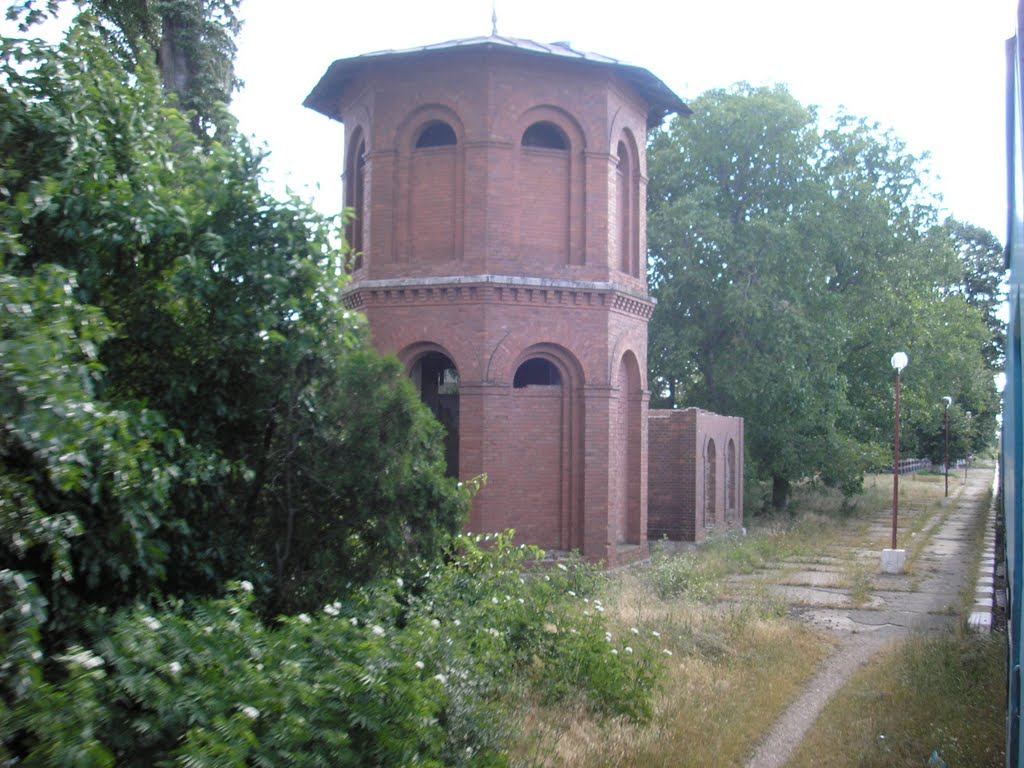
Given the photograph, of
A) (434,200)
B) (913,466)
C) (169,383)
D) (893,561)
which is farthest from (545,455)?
(913,466)

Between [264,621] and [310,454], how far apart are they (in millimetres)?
1190

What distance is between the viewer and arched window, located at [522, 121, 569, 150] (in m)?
18.3

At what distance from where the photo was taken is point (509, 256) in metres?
17.3

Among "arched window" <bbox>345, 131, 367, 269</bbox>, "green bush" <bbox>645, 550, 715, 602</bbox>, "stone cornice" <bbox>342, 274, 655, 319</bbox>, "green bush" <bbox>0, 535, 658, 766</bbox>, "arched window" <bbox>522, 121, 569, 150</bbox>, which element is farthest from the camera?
"arched window" <bbox>345, 131, 367, 269</bbox>

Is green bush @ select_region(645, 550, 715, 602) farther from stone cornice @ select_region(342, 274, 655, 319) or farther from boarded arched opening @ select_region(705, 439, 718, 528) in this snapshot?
A: boarded arched opening @ select_region(705, 439, 718, 528)

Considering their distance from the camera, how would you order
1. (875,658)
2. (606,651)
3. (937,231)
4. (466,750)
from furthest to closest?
(937,231) → (875,658) → (606,651) → (466,750)

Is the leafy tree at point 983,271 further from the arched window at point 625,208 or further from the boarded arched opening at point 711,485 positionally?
the arched window at point 625,208

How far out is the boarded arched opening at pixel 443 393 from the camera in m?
19.0

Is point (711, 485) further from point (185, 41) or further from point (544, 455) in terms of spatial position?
point (185, 41)

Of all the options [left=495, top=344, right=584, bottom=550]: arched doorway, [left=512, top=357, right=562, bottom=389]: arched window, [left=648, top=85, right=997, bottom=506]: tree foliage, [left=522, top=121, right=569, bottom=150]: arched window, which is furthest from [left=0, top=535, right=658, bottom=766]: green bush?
[left=648, top=85, right=997, bottom=506]: tree foliage

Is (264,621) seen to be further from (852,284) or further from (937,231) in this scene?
(937,231)

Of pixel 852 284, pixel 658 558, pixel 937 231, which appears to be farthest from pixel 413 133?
pixel 937 231

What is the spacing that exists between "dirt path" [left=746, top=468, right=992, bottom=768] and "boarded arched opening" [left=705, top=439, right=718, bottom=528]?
124 inches

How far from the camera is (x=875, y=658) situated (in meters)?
11.6
